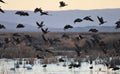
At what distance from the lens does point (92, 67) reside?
108 feet

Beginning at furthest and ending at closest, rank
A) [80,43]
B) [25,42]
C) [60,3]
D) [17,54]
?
1. [25,42]
2. [80,43]
3. [17,54]
4. [60,3]

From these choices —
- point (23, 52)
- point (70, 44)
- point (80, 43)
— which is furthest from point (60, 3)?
point (70, 44)

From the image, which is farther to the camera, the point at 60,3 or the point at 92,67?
the point at 92,67

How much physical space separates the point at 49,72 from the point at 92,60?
257 inches

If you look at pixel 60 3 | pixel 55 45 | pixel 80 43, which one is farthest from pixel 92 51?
pixel 60 3

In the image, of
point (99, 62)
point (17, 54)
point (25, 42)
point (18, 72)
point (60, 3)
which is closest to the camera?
point (60, 3)

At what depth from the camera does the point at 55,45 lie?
52.0m

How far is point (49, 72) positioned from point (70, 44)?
17149 millimetres

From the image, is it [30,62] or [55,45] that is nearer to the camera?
[30,62]

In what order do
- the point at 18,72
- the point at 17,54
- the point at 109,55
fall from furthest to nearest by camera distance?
the point at 17,54, the point at 109,55, the point at 18,72

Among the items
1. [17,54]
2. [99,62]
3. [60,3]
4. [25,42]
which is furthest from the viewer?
[25,42]

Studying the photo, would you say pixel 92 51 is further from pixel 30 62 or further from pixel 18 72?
pixel 18 72

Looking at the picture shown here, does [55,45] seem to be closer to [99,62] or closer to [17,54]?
[17,54]

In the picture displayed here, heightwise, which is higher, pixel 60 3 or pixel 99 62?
pixel 60 3
